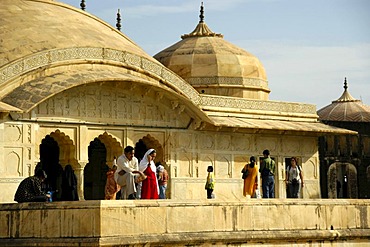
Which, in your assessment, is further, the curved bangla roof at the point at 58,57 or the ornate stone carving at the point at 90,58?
the ornate stone carving at the point at 90,58

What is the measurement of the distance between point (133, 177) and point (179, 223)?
209cm

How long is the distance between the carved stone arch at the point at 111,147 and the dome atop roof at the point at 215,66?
33.0 ft

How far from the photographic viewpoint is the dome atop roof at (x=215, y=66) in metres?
37.7

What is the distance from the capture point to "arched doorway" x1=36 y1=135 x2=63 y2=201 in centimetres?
2936

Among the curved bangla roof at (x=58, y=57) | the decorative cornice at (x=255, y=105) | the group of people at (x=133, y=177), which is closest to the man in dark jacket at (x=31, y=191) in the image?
the group of people at (x=133, y=177)

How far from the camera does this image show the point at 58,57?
2648cm

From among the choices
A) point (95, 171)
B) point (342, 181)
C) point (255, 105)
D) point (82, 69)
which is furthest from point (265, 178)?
point (342, 181)

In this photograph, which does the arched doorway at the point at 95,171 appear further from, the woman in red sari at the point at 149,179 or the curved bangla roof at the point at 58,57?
the woman in red sari at the point at 149,179

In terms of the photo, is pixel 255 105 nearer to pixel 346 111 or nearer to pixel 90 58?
pixel 90 58

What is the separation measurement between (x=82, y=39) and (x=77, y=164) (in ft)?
10.9

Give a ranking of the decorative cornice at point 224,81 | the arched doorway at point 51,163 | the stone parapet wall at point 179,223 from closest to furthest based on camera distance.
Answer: the stone parapet wall at point 179,223
the arched doorway at point 51,163
the decorative cornice at point 224,81

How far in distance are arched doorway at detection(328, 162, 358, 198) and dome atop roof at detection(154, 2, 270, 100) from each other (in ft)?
12.1

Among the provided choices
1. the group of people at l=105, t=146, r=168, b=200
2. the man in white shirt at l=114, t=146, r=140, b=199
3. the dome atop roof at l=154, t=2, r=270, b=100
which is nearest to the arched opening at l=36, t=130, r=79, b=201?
the group of people at l=105, t=146, r=168, b=200

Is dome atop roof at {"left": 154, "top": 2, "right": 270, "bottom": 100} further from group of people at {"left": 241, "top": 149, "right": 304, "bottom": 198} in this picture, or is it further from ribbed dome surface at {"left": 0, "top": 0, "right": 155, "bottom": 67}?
group of people at {"left": 241, "top": 149, "right": 304, "bottom": 198}
